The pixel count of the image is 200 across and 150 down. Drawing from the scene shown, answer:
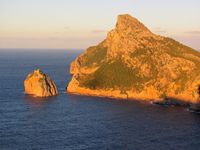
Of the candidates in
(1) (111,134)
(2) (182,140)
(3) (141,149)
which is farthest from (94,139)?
(2) (182,140)

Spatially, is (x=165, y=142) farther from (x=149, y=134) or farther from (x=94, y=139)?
(x=94, y=139)

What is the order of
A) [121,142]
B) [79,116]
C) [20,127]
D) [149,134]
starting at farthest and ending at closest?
[79,116]
[20,127]
[149,134]
[121,142]

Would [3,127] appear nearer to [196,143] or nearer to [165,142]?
[165,142]

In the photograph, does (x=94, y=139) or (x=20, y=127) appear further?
(x=20, y=127)

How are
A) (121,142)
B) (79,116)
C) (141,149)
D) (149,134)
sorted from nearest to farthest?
(141,149), (121,142), (149,134), (79,116)

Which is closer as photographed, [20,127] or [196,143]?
[196,143]

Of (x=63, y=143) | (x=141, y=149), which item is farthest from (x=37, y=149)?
(x=141, y=149)

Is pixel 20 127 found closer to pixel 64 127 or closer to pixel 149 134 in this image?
pixel 64 127

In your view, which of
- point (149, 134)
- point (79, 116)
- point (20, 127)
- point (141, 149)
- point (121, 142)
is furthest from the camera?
point (79, 116)

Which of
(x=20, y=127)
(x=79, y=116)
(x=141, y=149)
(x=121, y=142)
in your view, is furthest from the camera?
(x=79, y=116)
